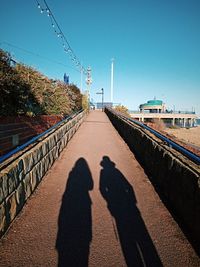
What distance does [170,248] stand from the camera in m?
3.64

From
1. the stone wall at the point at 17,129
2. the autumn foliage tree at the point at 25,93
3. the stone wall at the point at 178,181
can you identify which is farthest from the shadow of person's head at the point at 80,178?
the autumn foliage tree at the point at 25,93

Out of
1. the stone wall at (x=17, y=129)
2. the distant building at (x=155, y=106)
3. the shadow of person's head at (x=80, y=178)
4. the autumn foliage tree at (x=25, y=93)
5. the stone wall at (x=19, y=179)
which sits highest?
the distant building at (x=155, y=106)

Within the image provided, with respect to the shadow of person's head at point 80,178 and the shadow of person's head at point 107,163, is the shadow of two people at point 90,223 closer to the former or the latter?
the shadow of person's head at point 80,178

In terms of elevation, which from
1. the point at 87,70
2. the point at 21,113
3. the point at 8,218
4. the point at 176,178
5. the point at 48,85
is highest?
the point at 87,70

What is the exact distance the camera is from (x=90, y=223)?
14.1 ft

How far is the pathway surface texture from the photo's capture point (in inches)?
133

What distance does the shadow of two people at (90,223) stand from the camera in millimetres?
3406

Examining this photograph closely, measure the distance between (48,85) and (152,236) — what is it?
1685cm

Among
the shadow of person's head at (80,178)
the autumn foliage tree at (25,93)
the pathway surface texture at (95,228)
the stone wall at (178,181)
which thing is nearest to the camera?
the pathway surface texture at (95,228)

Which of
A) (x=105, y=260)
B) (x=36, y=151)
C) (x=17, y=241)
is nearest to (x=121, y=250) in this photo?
(x=105, y=260)

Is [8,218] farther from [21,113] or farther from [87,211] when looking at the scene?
[21,113]

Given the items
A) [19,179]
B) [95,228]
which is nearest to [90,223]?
[95,228]

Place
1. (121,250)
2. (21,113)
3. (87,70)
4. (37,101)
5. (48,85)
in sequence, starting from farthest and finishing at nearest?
(87,70) → (48,85) → (37,101) → (21,113) → (121,250)

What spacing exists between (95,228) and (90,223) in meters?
0.19
